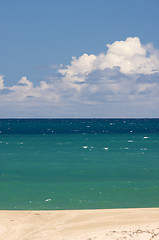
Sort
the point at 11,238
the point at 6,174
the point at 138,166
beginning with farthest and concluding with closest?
1. the point at 138,166
2. the point at 6,174
3. the point at 11,238

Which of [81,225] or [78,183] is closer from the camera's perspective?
[81,225]

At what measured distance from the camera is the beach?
14922 mm

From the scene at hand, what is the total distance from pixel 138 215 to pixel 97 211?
2.38 metres

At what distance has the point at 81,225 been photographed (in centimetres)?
1709

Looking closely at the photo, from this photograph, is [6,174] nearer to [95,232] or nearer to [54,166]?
[54,166]

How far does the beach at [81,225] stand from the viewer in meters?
14.9

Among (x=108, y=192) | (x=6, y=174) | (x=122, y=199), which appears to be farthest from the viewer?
(x=6, y=174)

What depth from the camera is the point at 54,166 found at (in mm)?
40219

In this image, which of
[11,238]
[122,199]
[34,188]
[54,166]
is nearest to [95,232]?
[11,238]

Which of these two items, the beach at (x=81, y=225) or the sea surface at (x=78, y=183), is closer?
the beach at (x=81, y=225)

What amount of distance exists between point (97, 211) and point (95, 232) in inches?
158

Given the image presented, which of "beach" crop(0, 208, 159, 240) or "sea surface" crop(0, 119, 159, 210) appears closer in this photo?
"beach" crop(0, 208, 159, 240)

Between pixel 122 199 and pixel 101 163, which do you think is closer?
pixel 122 199

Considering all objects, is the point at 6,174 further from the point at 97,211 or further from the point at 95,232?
the point at 95,232
